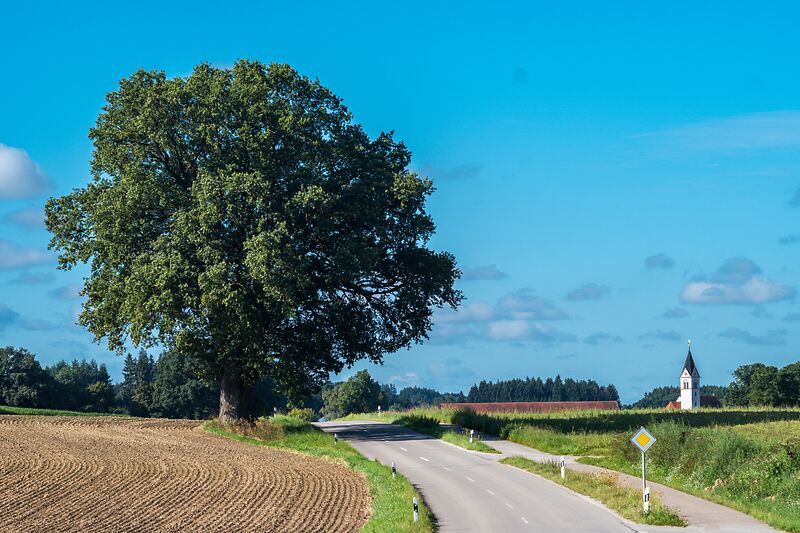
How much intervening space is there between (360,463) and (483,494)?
32.1 ft

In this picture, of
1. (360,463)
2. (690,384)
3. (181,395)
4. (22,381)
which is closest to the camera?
(360,463)

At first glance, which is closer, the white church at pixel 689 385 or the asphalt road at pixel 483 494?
the asphalt road at pixel 483 494

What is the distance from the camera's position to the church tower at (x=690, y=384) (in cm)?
17038

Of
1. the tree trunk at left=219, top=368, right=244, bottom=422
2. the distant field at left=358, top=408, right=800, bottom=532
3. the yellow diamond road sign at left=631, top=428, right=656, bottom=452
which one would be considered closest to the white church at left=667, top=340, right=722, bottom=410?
the distant field at left=358, top=408, right=800, bottom=532

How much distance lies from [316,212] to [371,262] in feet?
12.7

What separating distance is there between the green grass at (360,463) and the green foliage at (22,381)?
154 ft

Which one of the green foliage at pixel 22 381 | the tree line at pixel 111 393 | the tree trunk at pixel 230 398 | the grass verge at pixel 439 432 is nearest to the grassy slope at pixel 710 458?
the grass verge at pixel 439 432

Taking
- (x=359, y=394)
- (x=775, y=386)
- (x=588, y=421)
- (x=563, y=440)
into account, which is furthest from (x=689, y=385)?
(x=563, y=440)

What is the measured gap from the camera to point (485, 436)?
58406mm

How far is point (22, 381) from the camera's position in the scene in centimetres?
10150

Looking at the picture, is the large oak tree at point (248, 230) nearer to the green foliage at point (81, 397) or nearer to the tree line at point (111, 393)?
the tree line at point (111, 393)

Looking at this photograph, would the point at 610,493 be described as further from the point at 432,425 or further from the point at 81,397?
the point at 81,397

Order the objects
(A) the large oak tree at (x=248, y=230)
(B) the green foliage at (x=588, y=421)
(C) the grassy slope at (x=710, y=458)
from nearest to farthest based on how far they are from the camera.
Answer: (C) the grassy slope at (x=710, y=458) → (A) the large oak tree at (x=248, y=230) → (B) the green foliage at (x=588, y=421)

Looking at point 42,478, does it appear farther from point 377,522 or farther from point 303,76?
point 303,76
